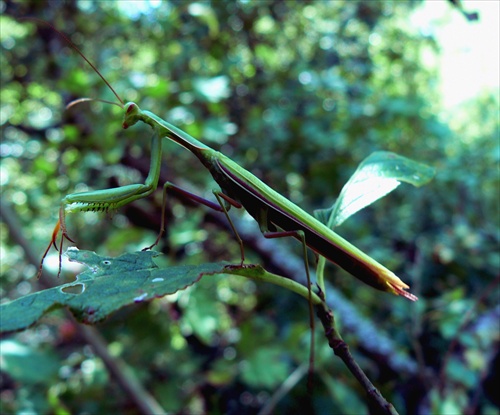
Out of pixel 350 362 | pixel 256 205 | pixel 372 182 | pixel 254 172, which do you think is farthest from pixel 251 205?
pixel 254 172

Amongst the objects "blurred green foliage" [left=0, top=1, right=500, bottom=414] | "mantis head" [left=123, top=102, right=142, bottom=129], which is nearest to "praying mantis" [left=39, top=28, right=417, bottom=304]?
"mantis head" [left=123, top=102, right=142, bottom=129]

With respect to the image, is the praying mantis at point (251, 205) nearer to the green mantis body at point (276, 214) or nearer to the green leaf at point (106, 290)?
the green mantis body at point (276, 214)

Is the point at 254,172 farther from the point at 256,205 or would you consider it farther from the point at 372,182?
the point at 372,182

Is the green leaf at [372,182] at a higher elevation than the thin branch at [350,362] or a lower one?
higher

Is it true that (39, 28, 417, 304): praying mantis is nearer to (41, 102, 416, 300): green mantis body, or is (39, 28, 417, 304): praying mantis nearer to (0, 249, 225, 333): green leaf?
(41, 102, 416, 300): green mantis body

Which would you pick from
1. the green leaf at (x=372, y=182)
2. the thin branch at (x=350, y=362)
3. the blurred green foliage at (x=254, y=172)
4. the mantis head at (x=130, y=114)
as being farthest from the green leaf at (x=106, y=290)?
the blurred green foliage at (x=254, y=172)

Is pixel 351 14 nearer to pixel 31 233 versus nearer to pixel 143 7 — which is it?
pixel 143 7
